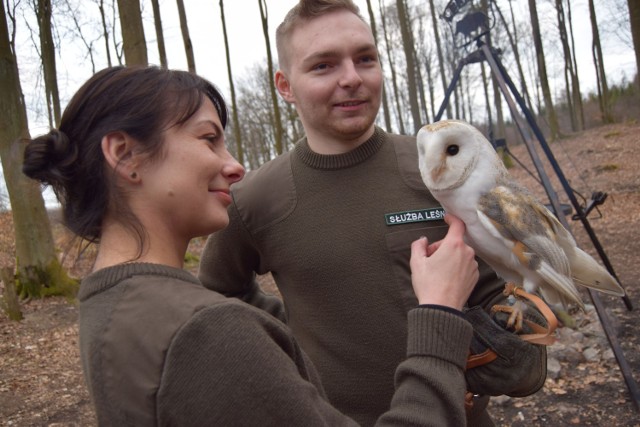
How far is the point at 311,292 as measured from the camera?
1.68m

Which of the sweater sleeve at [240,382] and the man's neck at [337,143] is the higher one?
the man's neck at [337,143]

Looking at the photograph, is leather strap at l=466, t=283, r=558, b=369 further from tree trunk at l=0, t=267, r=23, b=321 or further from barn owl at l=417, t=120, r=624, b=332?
tree trunk at l=0, t=267, r=23, b=321

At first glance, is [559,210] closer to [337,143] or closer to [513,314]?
[513,314]

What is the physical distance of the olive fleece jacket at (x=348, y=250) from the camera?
1602 mm

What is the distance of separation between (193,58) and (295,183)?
852cm

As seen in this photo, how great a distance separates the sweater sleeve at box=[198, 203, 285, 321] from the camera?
1806mm

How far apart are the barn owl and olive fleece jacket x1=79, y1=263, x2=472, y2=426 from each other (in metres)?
0.67

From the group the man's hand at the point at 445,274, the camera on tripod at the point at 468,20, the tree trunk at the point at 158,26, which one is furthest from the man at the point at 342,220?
the tree trunk at the point at 158,26

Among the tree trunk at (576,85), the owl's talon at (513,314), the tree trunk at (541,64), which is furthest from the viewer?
the tree trunk at (576,85)

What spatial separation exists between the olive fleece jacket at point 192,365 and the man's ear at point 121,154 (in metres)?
0.21

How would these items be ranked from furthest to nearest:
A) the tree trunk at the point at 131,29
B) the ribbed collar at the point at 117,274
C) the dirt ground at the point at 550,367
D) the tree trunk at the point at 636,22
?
the tree trunk at the point at 636,22 → the tree trunk at the point at 131,29 → the dirt ground at the point at 550,367 → the ribbed collar at the point at 117,274

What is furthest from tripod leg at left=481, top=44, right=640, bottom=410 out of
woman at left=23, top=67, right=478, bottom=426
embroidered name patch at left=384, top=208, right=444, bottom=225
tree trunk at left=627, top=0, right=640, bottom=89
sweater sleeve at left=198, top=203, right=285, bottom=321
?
tree trunk at left=627, top=0, right=640, bottom=89

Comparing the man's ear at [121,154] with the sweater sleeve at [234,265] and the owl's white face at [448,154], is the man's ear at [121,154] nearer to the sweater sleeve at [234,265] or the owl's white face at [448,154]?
the sweater sleeve at [234,265]

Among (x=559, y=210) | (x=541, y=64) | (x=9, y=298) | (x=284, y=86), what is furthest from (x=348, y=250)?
(x=541, y=64)
